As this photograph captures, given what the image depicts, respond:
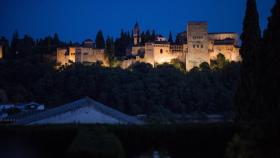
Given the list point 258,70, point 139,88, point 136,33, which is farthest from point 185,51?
point 258,70

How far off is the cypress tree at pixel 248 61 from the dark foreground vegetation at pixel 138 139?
3.42 m

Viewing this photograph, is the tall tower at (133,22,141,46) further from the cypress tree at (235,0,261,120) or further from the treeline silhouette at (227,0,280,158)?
the treeline silhouette at (227,0,280,158)

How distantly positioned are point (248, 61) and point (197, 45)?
215ft

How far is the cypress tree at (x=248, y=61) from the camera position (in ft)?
65.7

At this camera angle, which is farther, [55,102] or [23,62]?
[23,62]

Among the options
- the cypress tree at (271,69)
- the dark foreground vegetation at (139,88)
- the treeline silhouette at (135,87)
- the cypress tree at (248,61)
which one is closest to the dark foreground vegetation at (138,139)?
the cypress tree at (271,69)

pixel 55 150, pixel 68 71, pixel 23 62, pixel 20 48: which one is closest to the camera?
pixel 55 150

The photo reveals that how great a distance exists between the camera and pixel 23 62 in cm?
8812

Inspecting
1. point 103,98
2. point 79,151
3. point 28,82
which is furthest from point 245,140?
point 28,82

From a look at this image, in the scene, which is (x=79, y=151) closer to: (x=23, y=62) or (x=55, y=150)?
(x=55, y=150)

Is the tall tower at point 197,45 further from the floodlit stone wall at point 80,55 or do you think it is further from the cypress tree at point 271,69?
the cypress tree at point 271,69

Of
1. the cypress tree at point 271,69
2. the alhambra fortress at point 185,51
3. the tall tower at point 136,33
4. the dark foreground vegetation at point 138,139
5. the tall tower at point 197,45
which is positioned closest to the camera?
the dark foreground vegetation at point 138,139

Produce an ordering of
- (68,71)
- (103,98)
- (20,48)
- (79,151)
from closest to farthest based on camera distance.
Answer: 1. (79,151)
2. (103,98)
3. (68,71)
4. (20,48)

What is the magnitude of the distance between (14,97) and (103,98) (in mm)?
15189
